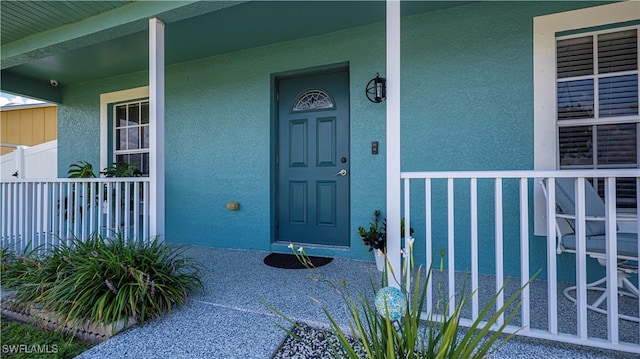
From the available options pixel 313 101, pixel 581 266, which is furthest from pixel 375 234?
pixel 313 101

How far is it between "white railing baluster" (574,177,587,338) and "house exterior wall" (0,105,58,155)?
11230 millimetres

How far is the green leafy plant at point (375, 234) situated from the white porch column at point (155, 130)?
5.85ft

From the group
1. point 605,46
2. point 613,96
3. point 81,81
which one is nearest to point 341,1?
point 605,46

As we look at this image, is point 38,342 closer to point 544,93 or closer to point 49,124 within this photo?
point 544,93

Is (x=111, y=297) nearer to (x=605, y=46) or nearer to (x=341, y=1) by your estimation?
(x=341, y=1)

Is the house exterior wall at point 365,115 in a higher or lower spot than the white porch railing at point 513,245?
higher

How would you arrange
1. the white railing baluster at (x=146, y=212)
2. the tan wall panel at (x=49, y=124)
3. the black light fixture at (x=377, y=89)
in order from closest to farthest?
the white railing baluster at (x=146, y=212) < the black light fixture at (x=377, y=89) < the tan wall panel at (x=49, y=124)

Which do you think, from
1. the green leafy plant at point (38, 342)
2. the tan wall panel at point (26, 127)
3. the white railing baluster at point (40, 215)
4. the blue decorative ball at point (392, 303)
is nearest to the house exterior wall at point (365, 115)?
the white railing baluster at point (40, 215)

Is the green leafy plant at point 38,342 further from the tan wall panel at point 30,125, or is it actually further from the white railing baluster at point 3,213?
the tan wall panel at point 30,125

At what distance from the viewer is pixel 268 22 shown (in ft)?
9.55

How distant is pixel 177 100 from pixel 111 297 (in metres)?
2.79

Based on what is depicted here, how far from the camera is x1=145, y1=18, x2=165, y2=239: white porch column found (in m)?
2.46

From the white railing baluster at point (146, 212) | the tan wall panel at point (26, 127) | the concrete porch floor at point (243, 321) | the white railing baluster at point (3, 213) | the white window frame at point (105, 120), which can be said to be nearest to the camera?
the concrete porch floor at point (243, 321)

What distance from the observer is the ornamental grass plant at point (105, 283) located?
1.78 metres
